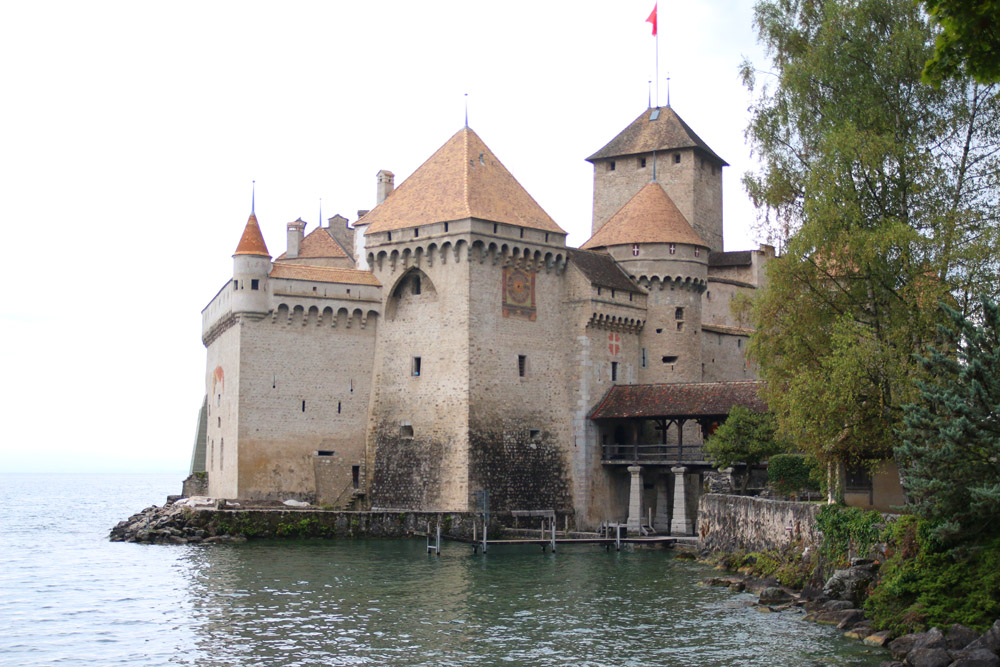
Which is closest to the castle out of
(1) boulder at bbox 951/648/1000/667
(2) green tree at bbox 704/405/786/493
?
(2) green tree at bbox 704/405/786/493

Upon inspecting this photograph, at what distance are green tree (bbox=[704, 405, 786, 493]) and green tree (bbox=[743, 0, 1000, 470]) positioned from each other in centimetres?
1105

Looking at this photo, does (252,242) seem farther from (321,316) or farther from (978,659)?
(978,659)

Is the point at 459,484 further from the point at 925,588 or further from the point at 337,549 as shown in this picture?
the point at 925,588

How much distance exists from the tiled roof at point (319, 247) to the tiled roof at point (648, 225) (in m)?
10.6

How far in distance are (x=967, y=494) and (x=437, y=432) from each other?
23.4 m

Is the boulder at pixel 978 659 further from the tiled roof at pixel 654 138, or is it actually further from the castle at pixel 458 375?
the tiled roof at pixel 654 138

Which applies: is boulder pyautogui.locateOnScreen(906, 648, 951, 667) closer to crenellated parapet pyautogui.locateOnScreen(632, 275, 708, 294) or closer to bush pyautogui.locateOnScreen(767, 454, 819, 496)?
bush pyautogui.locateOnScreen(767, 454, 819, 496)

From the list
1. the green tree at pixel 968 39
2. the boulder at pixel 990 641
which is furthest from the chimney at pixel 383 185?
the green tree at pixel 968 39

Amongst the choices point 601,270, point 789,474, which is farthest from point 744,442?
point 601,270

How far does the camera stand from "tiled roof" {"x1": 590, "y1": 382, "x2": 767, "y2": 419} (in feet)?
133

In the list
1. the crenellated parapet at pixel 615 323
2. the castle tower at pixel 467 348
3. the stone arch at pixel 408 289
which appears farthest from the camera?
the crenellated parapet at pixel 615 323

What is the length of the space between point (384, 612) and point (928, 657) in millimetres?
11068

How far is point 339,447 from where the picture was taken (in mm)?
42594

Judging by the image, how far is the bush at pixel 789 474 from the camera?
33.9 meters
